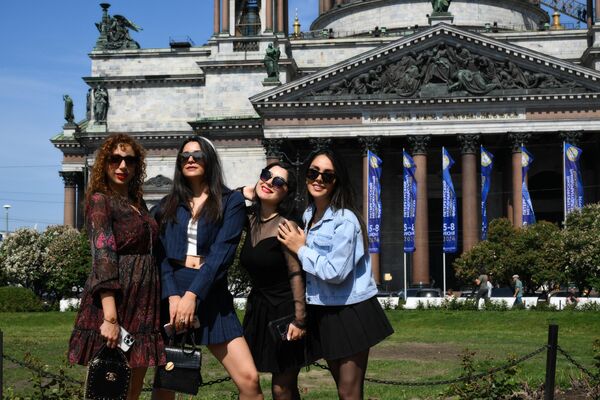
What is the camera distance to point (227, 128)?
62.2m

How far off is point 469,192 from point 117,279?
48.7 meters

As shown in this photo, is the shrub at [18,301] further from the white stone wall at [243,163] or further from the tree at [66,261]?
the white stone wall at [243,163]

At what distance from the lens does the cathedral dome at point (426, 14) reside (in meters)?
71.5

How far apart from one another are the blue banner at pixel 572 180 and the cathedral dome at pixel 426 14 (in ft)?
58.4

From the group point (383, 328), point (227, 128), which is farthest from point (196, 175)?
point (227, 128)

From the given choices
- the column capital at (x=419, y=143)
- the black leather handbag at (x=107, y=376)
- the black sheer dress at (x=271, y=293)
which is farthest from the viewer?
the column capital at (x=419, y=143)

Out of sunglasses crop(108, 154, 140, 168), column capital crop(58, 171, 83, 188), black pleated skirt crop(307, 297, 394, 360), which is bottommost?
black pleated skirt crop(307, 297, 394, 360)

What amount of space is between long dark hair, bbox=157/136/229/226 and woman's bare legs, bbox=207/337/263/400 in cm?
123

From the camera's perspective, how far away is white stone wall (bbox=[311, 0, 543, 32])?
71.6 meters

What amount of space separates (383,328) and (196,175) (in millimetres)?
2409

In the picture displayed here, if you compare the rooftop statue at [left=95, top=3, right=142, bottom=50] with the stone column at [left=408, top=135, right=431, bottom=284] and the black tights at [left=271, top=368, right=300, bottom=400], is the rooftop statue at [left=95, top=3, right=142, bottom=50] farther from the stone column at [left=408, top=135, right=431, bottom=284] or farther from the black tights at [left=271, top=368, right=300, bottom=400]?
the black tights at [left=271, top=368, right=300, bottom=400]

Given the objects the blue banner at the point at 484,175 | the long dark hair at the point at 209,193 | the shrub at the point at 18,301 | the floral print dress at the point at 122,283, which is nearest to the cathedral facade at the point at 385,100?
the blue banner at the point at 484,175

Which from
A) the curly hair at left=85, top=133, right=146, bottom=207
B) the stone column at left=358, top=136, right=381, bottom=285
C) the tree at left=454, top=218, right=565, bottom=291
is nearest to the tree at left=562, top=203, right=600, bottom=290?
the tree at left=454, top=218, right=565, bottom=291

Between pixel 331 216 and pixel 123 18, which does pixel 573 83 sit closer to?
pixel 123 18
